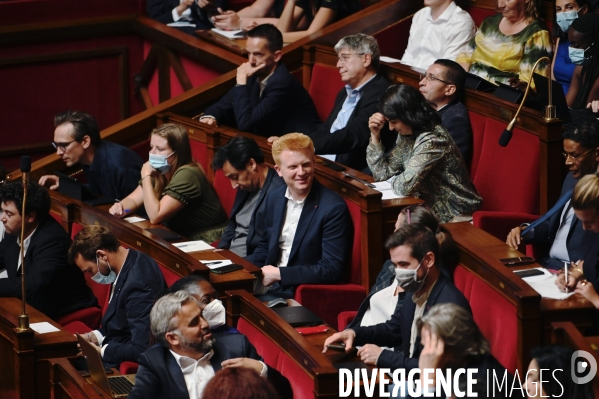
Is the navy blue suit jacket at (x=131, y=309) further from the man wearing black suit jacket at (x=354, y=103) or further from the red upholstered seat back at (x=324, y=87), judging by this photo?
the red upholstered seat back at (x=324, y=87)

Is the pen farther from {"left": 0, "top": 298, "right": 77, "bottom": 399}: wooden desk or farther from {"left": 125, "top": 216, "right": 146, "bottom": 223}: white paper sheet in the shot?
{"left": 0, "top": 298, "right": 77, "bottom": 399}: wooden desk

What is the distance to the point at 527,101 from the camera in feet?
7.97

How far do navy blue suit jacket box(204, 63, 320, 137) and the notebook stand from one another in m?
1.10

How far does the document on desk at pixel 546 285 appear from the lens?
175cm

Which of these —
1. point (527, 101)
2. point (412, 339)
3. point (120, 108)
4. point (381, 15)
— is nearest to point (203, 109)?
point (381, 15)

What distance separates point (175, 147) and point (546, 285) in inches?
43.0

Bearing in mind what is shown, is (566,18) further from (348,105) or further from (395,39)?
(395,39)

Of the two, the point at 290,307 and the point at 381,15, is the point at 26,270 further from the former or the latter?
the point at 381,15

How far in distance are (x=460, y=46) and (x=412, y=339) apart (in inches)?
52.0

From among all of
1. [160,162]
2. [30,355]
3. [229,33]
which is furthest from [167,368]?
[229,33]

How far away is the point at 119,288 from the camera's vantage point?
216 cm

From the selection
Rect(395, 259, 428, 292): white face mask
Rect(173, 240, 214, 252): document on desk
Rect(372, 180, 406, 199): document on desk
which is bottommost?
Rect(173, 240, 214, 252): document on desk

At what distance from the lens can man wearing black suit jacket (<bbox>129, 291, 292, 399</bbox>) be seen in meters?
1.73

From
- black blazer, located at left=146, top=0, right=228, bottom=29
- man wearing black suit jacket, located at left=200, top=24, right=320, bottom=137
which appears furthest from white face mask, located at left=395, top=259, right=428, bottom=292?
black blazer, located at left=146, top=0, right=228, bottom=29
